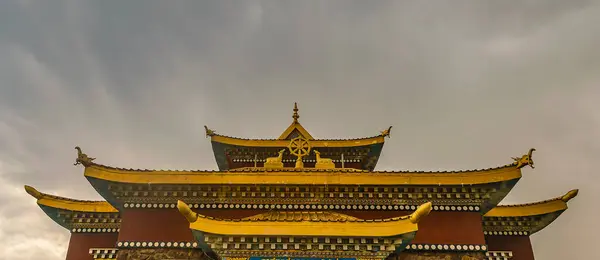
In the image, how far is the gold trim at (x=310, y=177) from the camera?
989 centimetres

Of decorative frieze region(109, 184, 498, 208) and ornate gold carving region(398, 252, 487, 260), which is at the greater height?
decorative frieze region(109, 184, 498, 208)

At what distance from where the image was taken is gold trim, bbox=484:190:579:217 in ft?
38.1

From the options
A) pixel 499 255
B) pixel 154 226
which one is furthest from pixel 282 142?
pixel 499 255

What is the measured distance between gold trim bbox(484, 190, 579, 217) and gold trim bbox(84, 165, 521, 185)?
2207mm

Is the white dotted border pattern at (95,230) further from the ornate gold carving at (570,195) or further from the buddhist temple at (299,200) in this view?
the ornate gold carving at (570,195)

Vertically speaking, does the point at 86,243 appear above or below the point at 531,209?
below

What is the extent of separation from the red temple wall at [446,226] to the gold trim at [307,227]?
5.82ft

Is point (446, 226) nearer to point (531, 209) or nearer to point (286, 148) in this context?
point (531, 209)

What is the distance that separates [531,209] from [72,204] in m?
13.2

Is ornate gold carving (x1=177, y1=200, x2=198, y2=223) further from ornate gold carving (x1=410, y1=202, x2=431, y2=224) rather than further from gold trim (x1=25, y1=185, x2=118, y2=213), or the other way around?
gold trim (x1=25, y1=185, x2=118, y2=213)

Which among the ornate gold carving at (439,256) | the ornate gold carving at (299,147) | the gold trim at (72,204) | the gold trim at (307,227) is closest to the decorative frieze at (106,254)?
the gold trim at (72,204)

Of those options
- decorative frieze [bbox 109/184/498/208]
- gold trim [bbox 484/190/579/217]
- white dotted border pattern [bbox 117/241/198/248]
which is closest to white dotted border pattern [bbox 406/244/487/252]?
decorative frieze [bbox 109/184/498/208]

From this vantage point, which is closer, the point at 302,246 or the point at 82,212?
the point at 302,246

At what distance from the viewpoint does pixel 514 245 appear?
1166 cm
